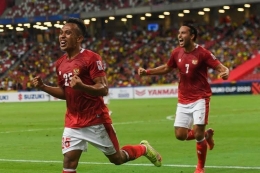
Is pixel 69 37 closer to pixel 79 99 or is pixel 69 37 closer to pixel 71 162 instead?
pixel 79 99

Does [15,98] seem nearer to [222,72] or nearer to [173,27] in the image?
[173,27]

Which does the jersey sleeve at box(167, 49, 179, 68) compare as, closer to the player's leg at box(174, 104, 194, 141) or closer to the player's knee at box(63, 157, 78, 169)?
the player's leg at box(174, 104, 194, 141)

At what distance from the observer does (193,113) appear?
1251 centimetres

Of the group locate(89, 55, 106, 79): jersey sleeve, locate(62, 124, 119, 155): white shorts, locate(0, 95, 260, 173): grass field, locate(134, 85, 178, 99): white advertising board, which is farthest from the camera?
locate(134, 85, 178, 99): white advertising board

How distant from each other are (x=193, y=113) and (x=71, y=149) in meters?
3.61

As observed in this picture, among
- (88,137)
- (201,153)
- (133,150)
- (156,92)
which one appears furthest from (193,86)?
(156,92)

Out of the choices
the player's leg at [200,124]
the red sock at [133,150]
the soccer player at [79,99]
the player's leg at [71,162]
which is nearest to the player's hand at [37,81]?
the soccer player at [79,99]

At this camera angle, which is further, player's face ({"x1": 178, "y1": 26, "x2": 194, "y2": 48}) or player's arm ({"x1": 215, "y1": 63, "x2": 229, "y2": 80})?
player's face ({"x1": 178, "y1": 26, "x2": 194, "y2": 48})

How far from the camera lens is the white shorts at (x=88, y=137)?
31.1 ft

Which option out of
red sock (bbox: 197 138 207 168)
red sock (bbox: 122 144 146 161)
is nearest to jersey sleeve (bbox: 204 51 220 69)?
red sock (bbox: 197 138 207 168)

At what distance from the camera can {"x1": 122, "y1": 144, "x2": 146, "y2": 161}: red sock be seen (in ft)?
34.8

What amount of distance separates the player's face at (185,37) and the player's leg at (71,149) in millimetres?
3580

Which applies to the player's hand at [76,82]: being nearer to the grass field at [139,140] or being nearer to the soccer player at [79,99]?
the soccer player at [79,99]

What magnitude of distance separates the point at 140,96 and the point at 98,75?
43790mm
